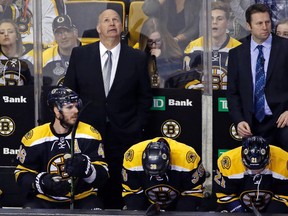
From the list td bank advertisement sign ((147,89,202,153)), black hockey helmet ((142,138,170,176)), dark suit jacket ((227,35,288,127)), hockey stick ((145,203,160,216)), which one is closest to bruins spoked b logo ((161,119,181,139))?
td bank advertisement sign ((147,89,202,153))

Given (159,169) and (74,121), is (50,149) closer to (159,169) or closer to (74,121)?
(74,121)

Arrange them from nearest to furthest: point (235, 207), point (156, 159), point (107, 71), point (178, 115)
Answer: point (156, 159) → point (235, 207) → point (107, 71) → point (178, 115)

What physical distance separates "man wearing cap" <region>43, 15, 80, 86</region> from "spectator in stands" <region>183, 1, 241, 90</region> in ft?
3.42

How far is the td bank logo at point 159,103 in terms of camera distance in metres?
10.0

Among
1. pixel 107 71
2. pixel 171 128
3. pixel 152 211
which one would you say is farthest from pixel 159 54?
pixel 152 211

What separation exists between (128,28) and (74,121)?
123 cm

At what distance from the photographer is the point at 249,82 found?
370 inches

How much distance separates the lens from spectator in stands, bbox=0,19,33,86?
1013 centimetres

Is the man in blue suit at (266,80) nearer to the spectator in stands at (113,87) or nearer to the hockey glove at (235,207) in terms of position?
the hockey glove at (235,207)

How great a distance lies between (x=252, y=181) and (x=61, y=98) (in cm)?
166

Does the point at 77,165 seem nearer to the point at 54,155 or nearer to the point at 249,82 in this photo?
the point at 54,155

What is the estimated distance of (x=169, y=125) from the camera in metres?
10.1

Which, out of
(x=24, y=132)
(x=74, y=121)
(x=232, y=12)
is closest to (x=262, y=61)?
(x=232, y=12)

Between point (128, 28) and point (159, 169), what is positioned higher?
point (128, 28)
